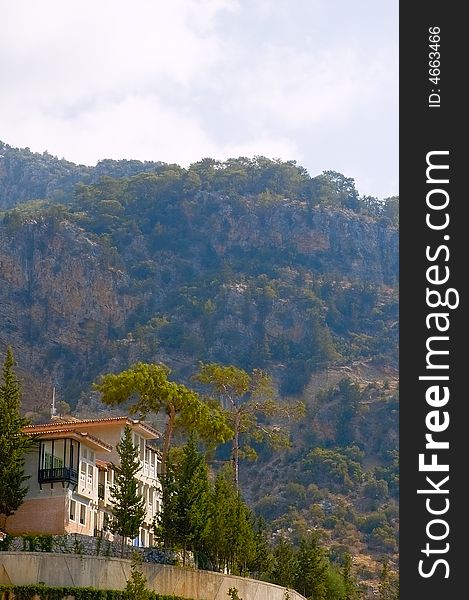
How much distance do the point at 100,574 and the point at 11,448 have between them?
9.52 meters

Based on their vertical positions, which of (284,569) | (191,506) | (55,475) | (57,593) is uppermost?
(55,475)

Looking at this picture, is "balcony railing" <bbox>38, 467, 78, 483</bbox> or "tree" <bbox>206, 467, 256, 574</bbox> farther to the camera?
"balcony railing" <bbox>38, 467, 78, 483</bbox>

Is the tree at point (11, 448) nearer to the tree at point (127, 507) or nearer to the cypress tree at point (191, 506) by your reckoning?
Result: the tree at point (127, 507)

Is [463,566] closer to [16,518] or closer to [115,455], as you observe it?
[16,518]

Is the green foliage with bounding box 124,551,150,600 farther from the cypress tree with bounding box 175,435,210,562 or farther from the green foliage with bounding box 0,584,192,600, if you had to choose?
the cypress tree with bounding box 175,435,210,562

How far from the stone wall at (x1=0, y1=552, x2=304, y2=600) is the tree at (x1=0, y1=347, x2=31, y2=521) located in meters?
7.87

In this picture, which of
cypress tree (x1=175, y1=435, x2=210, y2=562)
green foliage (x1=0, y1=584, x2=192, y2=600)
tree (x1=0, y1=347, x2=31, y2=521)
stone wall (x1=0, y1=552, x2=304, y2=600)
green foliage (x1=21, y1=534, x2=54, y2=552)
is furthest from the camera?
cypress tree (x1=175, y1=435, x2=210, y2=562)

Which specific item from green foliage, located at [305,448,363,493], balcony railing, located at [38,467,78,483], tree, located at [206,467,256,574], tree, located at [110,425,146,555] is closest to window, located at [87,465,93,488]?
balcony railing, located at [38,467,78,483]

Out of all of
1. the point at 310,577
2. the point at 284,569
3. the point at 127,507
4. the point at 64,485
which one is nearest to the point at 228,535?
the point at 127,507

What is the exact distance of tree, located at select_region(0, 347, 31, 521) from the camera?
6119 centimetres

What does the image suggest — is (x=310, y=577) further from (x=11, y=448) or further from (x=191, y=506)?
(x=11, y=448)

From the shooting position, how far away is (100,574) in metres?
55.0

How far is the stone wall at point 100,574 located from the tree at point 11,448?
7.87 metres

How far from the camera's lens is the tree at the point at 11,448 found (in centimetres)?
6119
